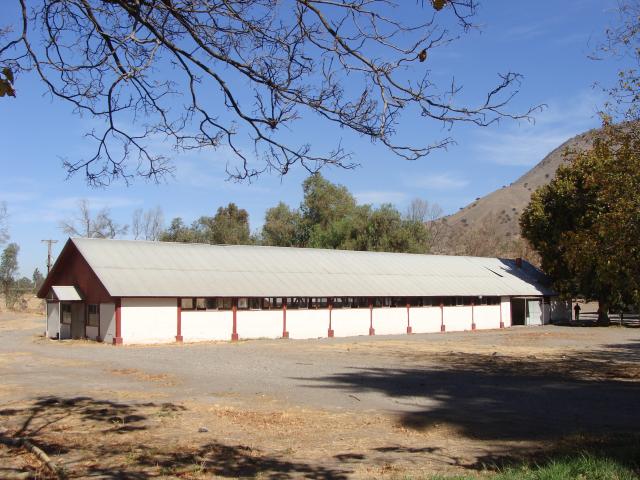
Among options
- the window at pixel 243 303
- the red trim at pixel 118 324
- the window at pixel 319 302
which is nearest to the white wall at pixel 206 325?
the window at pixel 243 303

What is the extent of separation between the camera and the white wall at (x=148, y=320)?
3372 cm

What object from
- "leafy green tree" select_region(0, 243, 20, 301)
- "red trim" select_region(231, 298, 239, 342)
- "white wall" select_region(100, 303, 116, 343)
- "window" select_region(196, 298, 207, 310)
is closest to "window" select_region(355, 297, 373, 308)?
"red trim" select_region(231, 298, 239, 342)

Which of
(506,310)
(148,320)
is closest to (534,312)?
(506,310)

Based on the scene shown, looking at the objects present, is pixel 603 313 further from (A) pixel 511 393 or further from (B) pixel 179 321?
(A) pixel 511 393

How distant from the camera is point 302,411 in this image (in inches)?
535

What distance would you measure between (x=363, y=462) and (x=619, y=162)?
12.9 meters

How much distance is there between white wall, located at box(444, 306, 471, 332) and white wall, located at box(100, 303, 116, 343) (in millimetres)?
23856

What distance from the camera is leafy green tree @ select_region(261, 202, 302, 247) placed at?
86.6 metres

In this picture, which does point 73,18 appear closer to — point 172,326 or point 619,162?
point 619,162

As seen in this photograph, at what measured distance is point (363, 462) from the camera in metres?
9.38

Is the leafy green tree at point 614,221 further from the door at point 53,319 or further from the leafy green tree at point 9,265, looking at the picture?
the leafy green tree at point 9,265

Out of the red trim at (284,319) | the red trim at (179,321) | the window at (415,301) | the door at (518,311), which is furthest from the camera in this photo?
the door at (518,311)

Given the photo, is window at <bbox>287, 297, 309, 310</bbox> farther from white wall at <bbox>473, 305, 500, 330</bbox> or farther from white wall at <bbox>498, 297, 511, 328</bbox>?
white wall at <bbox>498, 297, 511, 328</bbox>

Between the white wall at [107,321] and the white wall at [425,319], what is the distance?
20.2 metres
